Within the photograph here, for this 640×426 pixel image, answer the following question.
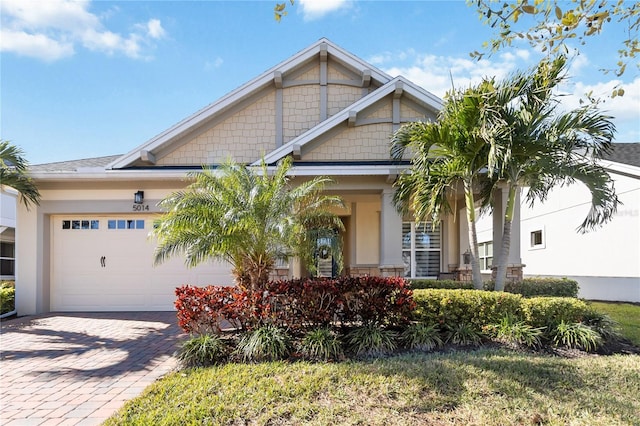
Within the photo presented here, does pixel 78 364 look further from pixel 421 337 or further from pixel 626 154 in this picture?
pixel 626 154

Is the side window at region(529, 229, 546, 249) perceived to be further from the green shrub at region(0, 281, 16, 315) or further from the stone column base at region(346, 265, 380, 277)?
the green shrub at region(0, 281, 16, 315)

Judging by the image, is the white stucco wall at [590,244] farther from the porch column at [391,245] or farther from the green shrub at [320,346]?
the green shrub at [320,346]

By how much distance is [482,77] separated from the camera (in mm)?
7730

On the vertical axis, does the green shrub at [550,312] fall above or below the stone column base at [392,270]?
below

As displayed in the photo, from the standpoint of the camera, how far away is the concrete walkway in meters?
4.43

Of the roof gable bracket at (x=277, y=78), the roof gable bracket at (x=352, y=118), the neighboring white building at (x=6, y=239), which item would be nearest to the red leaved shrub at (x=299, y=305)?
the roof gable bracket at (x=352, y=118)

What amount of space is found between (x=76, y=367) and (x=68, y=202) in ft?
20.6

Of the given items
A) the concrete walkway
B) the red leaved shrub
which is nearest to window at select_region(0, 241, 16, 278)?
the concrete walkway

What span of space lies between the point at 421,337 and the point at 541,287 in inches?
203

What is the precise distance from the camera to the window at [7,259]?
52.6ft

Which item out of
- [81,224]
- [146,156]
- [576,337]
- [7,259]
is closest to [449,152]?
[576,337]

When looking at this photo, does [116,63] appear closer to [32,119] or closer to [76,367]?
[32,119]

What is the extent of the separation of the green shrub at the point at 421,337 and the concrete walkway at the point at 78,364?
12.1 ft

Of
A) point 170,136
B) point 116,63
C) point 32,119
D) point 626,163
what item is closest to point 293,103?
point 170,136
